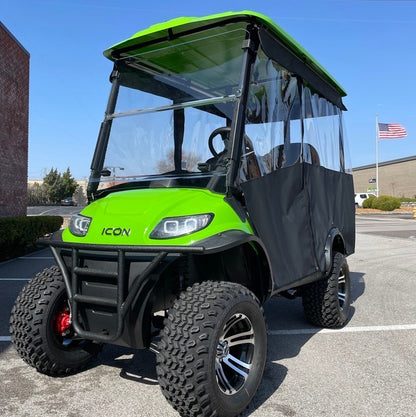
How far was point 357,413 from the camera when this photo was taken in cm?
282

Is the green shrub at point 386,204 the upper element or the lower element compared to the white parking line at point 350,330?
upper

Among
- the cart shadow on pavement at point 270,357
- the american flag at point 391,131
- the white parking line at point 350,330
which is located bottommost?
the white parking line at point 350,330

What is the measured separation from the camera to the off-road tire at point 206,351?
2.48m

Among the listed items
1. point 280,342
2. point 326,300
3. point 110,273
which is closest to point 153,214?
point 110,273

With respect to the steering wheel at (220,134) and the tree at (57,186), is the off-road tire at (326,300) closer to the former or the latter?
the steering wheel at (220,134)

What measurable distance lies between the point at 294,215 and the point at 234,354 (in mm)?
1393

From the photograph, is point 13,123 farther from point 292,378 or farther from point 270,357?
point 292,378

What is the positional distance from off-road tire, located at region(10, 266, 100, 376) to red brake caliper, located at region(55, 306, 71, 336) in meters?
0.05

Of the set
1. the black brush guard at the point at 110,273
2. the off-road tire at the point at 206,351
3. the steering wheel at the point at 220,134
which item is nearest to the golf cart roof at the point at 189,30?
the steering wheel at the point at 220,134

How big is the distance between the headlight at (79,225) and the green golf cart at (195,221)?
1 cm

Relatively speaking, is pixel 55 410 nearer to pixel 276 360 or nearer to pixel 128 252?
pixel 128 252

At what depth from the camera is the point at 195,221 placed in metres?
2.80

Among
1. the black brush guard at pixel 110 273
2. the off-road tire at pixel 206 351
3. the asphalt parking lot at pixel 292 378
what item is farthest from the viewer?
the asphalt parking lot at pixel 292 378

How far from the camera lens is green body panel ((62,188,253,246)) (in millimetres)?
2785
